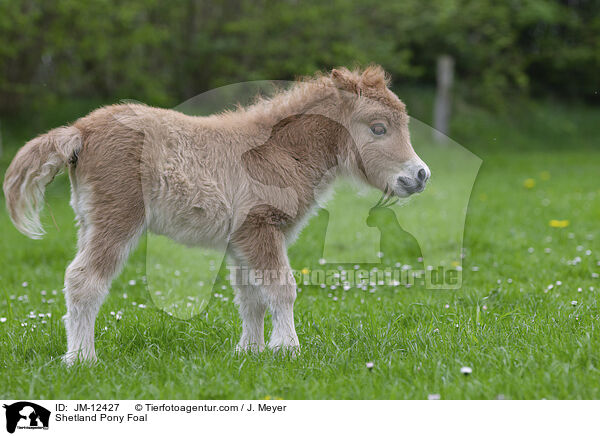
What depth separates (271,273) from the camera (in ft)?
12.2

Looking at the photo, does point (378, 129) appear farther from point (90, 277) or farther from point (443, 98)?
point (443, 98)

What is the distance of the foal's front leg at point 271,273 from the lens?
371 cm

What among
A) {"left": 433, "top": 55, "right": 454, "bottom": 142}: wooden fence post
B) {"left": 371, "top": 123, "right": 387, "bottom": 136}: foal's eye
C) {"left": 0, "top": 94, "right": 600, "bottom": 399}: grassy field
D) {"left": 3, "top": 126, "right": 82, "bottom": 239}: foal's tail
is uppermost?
{"left": 433, "top": 55, "right": 454, "bottom": 142}: wooden fence post

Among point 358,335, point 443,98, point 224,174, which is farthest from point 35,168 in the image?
point 443,98

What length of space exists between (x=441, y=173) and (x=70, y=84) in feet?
33.1

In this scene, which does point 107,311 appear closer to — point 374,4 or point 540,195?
point 540,195

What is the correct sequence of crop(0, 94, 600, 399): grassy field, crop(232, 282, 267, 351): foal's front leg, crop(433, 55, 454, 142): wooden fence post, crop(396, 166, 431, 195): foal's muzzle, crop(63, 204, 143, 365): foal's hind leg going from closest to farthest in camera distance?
crop(0, 94, 600, 399): grassy field → crop(63, 204, 143, 365): foal's hind leg → crop(396, 166, 431, 195): foal's muzzle → crop(232, 282, 267, 351): foal's front leg → crop(433, 55, 454, 142): wooden fence post

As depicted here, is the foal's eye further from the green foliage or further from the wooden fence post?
the wooden fence post

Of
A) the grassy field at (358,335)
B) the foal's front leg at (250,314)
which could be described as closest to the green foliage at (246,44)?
the grassy field at (358,335)

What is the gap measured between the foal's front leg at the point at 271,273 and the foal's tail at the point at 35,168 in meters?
1.14

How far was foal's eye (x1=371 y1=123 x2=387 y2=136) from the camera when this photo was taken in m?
3.98

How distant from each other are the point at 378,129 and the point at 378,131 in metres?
0.02

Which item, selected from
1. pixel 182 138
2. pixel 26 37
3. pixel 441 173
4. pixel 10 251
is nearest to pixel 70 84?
pixel 26 37

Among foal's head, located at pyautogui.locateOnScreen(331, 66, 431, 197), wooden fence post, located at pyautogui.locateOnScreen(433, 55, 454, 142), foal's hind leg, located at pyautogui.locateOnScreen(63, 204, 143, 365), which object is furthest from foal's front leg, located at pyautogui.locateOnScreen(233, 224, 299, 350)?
wooden fence post, located at pyautogui.locateOnScreen(433, 55, 454, 142)
